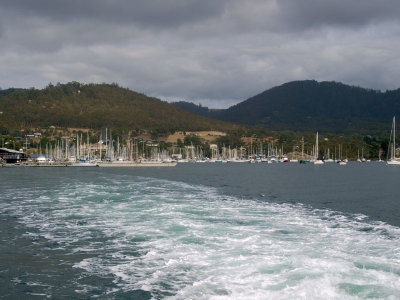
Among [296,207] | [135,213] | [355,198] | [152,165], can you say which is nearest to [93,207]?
[135,213]

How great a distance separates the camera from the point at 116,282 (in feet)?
43.0

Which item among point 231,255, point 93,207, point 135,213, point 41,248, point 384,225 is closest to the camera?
point 231,255

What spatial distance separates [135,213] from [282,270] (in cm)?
1522

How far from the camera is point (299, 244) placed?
17578mm

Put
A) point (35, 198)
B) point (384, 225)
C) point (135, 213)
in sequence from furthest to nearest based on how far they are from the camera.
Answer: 1. point (35, 198)
2. point (135, 213)
3. point (384, 225)

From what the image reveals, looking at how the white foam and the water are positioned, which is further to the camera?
the white foam

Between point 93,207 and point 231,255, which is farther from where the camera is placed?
point 93,207

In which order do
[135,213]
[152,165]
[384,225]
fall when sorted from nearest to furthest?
[384,225] → [135,213] → [152,165]

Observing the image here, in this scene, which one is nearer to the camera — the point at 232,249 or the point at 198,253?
the point at 198,253

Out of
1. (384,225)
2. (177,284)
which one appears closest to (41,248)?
(177,284)

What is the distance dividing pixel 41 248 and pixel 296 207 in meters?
20.6

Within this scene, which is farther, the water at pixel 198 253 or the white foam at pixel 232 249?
the white foam at pixel 232 249

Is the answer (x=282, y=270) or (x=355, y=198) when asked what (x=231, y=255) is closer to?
(x=282, y=270)

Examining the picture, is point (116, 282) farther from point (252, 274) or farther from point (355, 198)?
point (355, 198)
